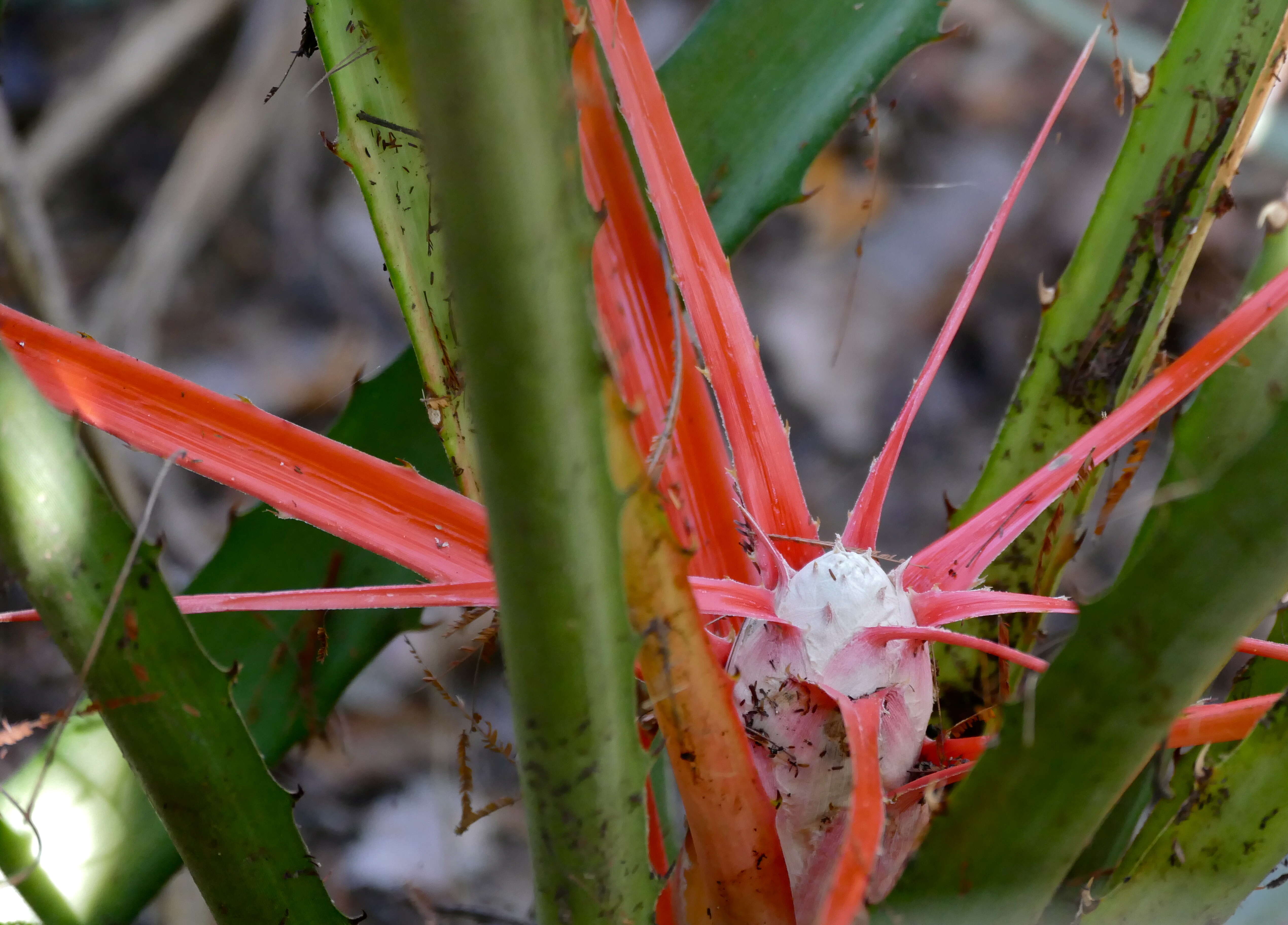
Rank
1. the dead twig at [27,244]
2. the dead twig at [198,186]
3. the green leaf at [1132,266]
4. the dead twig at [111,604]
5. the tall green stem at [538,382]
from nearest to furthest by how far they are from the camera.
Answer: the tall green stem at [538,382] < the dead twig at [111,604] < the green leaf at [1132,266] < the dead twig at [27,244] < the dead twig at [198,186]

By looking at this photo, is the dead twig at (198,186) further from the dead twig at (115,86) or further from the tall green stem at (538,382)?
the tall green stem at (538,382)

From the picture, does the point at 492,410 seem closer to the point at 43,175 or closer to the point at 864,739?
the point at 864,739

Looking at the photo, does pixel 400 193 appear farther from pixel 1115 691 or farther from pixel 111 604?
pixel 1115 691

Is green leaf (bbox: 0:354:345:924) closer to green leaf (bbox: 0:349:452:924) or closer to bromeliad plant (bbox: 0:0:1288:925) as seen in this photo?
bromeliad plant (bbox: 0:0:1288:925)

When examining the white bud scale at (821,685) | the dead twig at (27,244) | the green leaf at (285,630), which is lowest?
the white bud scale at (821,685)

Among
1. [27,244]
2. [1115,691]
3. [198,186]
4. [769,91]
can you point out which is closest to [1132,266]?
[769,91]

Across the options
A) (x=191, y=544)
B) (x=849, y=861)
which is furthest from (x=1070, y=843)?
(x=191, y=544)

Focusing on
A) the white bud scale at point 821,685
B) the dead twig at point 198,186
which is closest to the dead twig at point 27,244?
the dead twig at point 198,186
